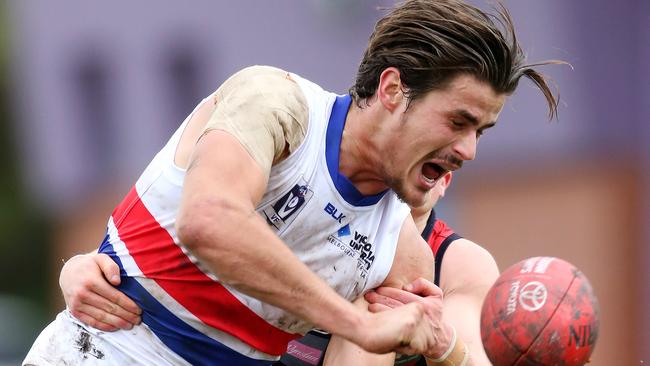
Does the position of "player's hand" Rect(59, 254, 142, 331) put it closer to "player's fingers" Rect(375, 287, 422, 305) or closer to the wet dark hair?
"player's fingers" Rect(375, 287, 422, 305)

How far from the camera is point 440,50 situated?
18.0 feet

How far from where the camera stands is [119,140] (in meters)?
16.5

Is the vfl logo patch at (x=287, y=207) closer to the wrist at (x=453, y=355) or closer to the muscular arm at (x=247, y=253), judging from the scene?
the muscular arm at (x=247, y=253)

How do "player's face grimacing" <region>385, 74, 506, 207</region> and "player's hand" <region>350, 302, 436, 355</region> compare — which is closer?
"player's hand" <region>350, 302, 436, 355</region>

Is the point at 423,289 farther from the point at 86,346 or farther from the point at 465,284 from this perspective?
the point at 86,346

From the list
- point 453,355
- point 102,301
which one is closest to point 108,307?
point 102,301

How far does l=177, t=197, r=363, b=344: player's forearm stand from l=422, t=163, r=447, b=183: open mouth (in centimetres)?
96

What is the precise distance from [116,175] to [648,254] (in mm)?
6356

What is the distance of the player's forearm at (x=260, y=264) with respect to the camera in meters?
4.75

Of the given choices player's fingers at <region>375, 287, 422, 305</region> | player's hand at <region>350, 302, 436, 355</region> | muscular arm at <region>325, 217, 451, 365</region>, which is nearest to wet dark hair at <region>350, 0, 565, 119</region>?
muscular arm at <region>325, 217, 451, 365</region>

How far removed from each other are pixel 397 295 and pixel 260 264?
1.11m

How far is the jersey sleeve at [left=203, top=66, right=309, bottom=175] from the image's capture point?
4965mm

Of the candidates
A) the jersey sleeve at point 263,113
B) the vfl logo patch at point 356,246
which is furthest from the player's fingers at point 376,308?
the jersey sleeve at point 263,113

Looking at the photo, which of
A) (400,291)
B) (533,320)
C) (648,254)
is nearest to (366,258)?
(400,291)
